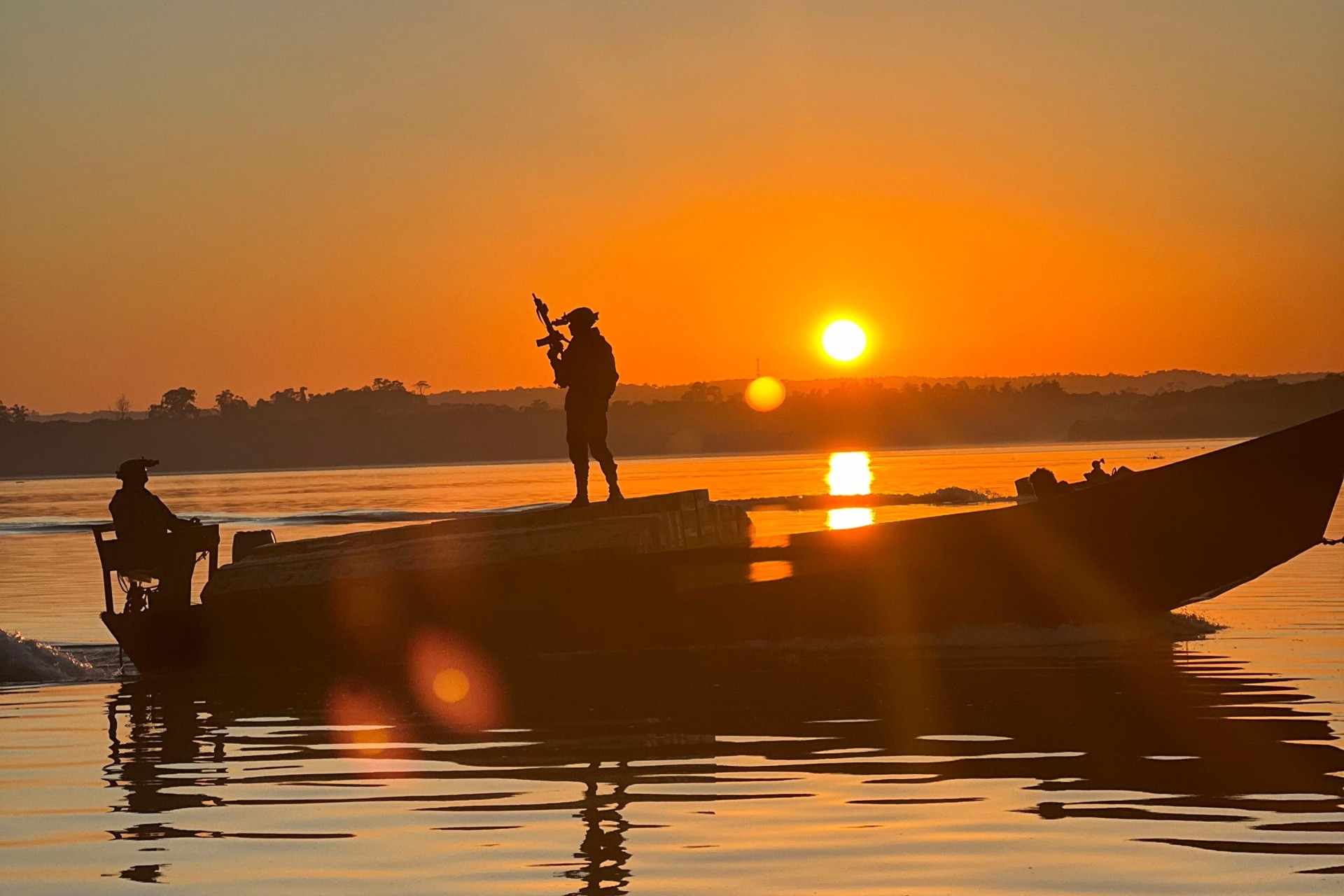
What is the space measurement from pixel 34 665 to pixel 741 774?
11.8 metres

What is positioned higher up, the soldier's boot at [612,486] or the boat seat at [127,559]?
the soldier's boot at [612,486]

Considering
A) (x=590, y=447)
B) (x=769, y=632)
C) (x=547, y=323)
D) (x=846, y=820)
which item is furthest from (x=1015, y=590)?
(x=846, y=820)

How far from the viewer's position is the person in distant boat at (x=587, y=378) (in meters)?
19.1

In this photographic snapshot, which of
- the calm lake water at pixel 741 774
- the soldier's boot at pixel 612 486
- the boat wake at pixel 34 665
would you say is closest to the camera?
the calm lake water at pixel 741 774

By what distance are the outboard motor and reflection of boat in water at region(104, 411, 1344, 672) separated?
123 centimetres

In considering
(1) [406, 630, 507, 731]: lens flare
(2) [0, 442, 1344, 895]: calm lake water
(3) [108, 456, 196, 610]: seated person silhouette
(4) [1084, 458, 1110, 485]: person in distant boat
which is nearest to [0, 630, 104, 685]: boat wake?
(2) [0, 442, 1344, 895]: calm lake water

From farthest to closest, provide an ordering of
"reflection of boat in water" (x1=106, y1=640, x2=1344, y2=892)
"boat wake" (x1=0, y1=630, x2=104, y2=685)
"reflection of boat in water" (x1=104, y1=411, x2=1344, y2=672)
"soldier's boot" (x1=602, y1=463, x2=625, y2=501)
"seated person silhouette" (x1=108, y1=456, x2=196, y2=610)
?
"seated person silhouette" (x1=108, y1=456, x2=196, y2=610)
"soldier's boot" (x1=602, y1=463, x2=625, y2=501)
"boat wake" (x1=0, y1=630, x2=104, y2=685)
"reflection of boat in water" (x1=104, y1=411, x2=1344, y2=672)
"reflection of boat in water" (x1=106, y1=640, x2=1344, y2=892)

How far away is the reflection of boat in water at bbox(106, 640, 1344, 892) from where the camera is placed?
981 cm

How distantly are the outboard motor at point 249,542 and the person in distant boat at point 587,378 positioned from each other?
470 cm

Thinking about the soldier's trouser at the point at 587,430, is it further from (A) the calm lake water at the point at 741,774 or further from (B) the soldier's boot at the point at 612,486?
(A) the calm lake water at the point at 741,774

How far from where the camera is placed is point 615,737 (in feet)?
43.3

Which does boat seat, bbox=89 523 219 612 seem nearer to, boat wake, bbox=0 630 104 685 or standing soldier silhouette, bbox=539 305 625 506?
boat wake, bbox=0 630 104 685

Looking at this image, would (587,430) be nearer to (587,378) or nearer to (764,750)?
(587,378)

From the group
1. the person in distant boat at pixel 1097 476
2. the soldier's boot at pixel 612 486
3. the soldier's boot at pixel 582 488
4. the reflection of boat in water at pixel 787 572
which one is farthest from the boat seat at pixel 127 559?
the person in distant boat at pixel 1097 476
